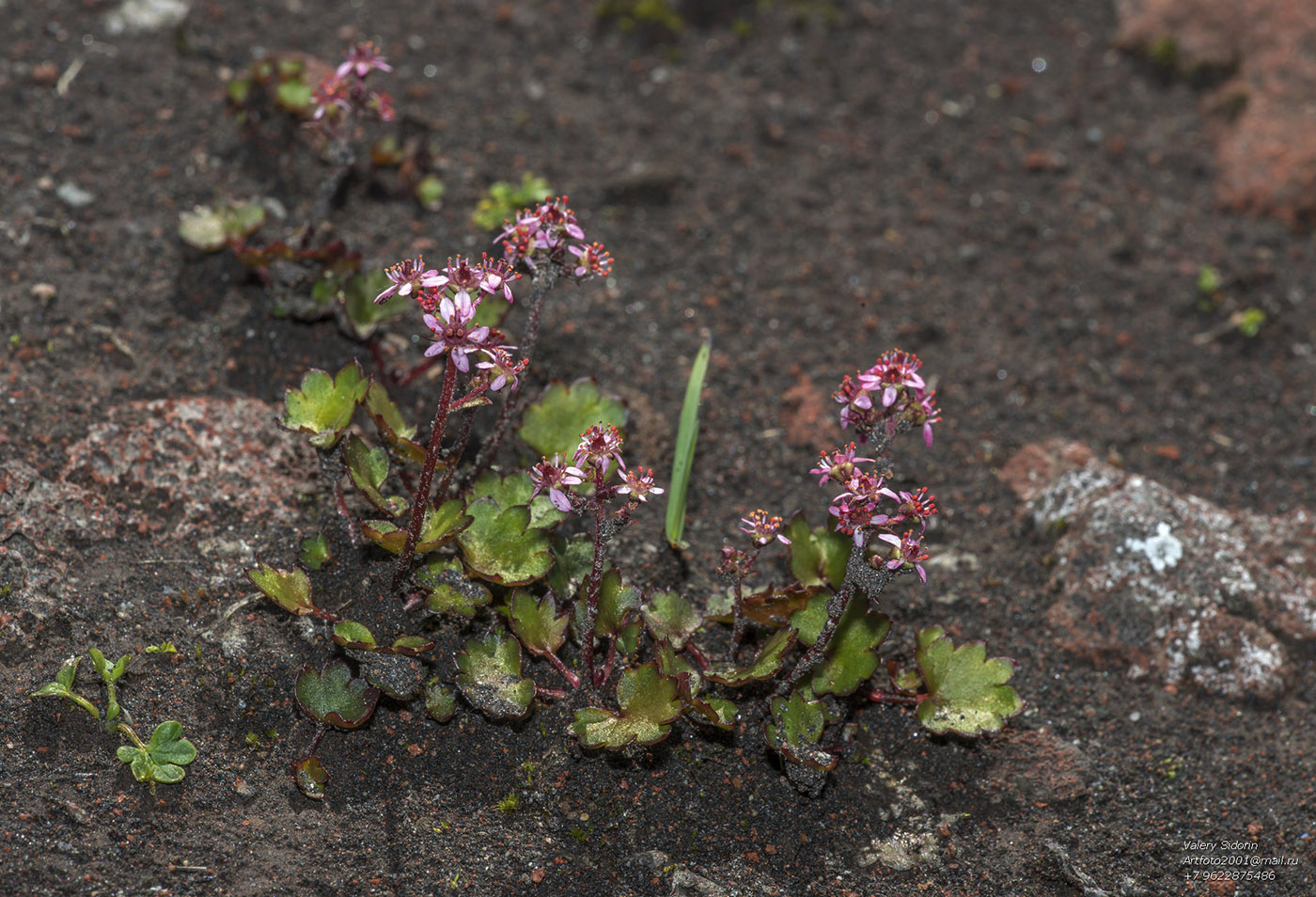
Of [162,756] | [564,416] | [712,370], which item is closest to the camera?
[162,756]

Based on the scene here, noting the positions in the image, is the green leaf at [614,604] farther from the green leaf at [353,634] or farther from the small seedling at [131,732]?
the small seedling at [131,732]

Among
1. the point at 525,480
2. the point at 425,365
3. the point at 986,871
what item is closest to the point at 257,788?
the point at 525,480

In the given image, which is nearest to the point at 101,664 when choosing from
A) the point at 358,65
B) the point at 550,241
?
the point at 550,241

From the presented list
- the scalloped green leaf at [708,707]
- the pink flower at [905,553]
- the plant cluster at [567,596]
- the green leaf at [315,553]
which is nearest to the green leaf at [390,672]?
the plant cluster at [567,596]

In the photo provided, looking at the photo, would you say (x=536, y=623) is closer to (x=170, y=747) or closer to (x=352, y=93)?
(x=170, y=747)

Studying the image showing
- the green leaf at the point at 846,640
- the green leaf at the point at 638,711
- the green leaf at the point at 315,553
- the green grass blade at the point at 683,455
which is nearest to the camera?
the green leaf at the point at 638,711

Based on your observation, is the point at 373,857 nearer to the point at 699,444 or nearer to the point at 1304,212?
the point at 699,444
